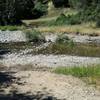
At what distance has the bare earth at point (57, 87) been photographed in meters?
13.6

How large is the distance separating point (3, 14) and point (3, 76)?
42.0 metres

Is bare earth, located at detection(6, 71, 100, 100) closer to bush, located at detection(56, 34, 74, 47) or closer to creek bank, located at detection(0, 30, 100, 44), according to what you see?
bush, located at detection(56, 34, 74, 47)

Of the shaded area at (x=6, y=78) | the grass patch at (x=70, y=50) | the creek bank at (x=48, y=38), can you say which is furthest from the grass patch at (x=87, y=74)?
the creek bank at (x=48, y=38)

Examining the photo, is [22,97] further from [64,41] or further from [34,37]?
[34,37]

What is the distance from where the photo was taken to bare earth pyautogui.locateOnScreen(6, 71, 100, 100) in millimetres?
13573

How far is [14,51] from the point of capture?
29281 mm

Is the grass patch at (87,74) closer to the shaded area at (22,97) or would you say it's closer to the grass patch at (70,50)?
the shaded area at (22,97)

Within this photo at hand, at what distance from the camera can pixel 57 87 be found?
578 inches

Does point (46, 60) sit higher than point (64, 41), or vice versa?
point (46, 60)

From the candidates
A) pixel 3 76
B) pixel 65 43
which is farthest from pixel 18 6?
pixel 3 76

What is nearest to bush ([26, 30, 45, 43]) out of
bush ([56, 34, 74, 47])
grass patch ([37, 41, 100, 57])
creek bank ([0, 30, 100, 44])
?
creek bank ([0, 30, 100, 44])

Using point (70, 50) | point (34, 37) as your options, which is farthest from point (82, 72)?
point (34, 37)

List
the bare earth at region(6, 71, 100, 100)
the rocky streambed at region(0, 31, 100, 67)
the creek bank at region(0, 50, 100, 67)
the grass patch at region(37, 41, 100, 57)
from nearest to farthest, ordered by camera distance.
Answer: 1. the bare earth at region(6, 71, 100, 100)
2. the creek bank at region(0, 50, 100, 67)
3. the rocky streambed at region(0, 31, 100, 67)
4. the grass patch at region(37, 41, 100, 57)

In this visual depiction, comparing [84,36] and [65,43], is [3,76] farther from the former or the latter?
[84,36]
